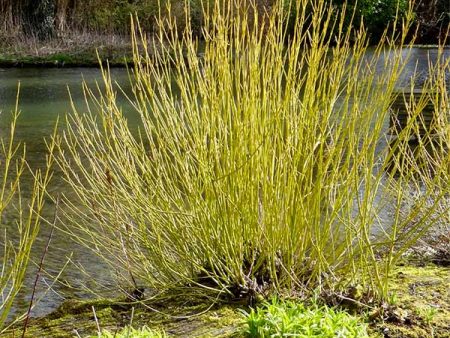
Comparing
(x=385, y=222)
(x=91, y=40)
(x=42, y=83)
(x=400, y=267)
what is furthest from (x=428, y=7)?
(x=400, y=267)

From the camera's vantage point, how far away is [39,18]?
22.3 metres

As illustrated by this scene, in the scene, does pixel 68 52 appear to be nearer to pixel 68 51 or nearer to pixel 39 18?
pixel 68 51

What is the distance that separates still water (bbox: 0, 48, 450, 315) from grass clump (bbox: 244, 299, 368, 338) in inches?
29.6

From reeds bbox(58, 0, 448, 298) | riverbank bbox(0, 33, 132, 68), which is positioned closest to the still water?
reeds bbox(58, 0, 448, 298)

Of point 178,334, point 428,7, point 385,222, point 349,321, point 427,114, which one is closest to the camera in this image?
point 349,321

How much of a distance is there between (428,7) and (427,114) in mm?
→ 16007

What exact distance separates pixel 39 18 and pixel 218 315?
68.4 ft

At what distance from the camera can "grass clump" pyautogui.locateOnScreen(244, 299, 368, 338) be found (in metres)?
2.40

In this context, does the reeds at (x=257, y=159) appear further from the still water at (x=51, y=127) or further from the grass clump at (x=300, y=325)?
the still water at (x=51, y=127)

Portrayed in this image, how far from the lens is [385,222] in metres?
5.51

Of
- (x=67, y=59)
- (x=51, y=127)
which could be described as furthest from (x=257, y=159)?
(x=67, y=59)

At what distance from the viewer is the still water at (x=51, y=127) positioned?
14.2 ft

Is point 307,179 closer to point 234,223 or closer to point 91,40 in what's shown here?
point 234,223

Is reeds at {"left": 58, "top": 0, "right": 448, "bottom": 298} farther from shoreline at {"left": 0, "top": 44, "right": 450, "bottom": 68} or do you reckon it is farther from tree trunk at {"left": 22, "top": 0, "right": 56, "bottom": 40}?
tree trunk at {"left": 22, "top": 0, "right": 56, "bottom": 40}
